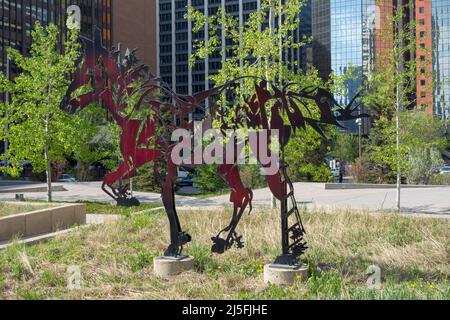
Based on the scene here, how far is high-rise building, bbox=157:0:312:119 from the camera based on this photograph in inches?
4213

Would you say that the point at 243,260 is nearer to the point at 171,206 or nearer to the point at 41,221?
the point at 171,206

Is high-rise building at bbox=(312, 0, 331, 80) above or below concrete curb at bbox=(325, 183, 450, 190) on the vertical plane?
above

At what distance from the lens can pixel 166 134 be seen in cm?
829

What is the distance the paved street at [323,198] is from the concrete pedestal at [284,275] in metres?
10.0

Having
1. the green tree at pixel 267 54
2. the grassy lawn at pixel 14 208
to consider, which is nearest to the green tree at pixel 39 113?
the grassy lawn at pixel 14 208

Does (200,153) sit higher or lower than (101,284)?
higher

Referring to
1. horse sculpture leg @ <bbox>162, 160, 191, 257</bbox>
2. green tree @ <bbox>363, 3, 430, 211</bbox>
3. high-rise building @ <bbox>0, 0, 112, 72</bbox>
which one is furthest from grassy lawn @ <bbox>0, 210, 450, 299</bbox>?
high-rise building @ <bbox>0, 0, 112, 72</bbox>

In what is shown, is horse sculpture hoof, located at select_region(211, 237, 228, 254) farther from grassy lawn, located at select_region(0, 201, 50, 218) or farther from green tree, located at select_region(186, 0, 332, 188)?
green tree, located at select_region(186, 0, 332, 188)

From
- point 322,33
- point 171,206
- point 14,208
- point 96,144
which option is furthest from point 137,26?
point 171,206

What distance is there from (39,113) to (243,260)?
12.0 metres

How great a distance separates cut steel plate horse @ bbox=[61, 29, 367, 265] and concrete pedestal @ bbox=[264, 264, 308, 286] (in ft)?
0.80

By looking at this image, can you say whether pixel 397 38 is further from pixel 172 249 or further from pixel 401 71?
pixel 172 249

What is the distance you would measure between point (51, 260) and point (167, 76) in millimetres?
106540
